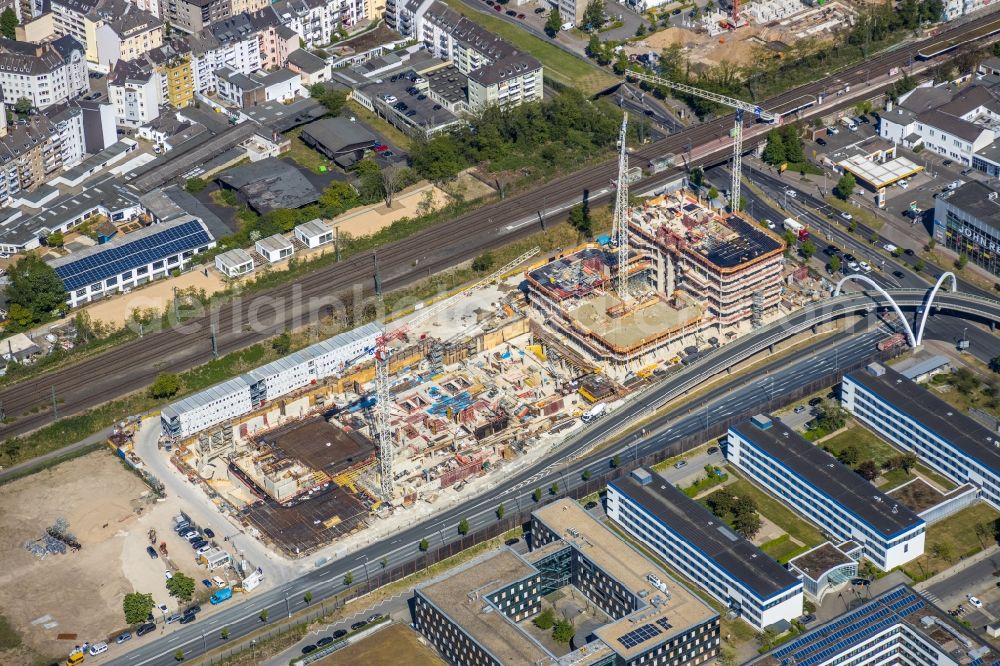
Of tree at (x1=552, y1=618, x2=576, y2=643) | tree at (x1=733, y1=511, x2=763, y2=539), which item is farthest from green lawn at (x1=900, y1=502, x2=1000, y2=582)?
tree at (x1=552, y1=618, x2=576, y2=643)

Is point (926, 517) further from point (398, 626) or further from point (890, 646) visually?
point (398, 626)

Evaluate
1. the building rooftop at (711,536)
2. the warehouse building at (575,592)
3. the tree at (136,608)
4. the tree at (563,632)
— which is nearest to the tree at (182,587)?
the tree at (136,608)

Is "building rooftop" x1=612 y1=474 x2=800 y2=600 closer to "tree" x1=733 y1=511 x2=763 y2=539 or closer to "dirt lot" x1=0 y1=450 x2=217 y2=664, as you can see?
"tree" x1=733 y1=511 x2=763 y2=539

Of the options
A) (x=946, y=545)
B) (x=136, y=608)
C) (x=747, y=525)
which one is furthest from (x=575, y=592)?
(x=136, y=608)

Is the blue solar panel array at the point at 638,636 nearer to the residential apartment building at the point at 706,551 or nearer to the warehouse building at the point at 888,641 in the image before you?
the warehouse building at the point at 888,641

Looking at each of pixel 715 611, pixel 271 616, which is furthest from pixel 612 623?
pixel 271 616

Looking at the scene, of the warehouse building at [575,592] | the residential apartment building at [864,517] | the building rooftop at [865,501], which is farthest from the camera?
the building rooftop at [865,501]

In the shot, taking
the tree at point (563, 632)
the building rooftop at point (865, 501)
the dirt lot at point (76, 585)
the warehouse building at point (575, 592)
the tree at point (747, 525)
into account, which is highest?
the building rooftop at point (865, 501)

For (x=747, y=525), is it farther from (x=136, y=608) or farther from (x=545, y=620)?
(x=136, y=608)
